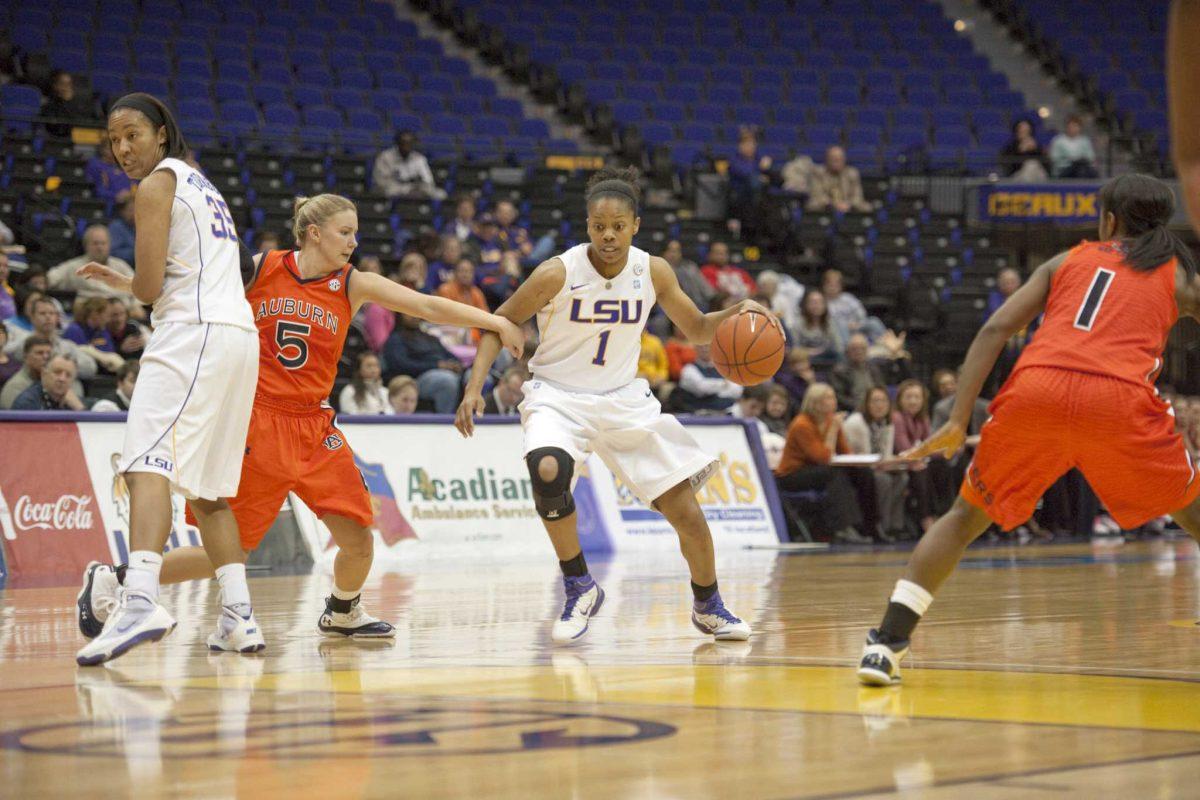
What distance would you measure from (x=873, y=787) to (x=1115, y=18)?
84.8 feet

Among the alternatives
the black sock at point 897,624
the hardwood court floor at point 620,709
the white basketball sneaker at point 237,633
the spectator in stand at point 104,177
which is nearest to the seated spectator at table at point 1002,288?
the spectator in stand at point 104,177

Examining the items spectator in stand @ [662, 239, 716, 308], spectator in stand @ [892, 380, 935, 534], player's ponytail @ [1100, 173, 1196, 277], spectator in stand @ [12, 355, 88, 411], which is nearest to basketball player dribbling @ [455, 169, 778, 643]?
player's ponytail @ [1100, 173, 1196, 277]

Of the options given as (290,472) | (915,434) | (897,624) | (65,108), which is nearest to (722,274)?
(915,434)

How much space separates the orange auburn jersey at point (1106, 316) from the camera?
177 inches

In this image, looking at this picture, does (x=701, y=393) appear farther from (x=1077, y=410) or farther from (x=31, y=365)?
(x=1077, y=410)

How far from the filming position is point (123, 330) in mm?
12008

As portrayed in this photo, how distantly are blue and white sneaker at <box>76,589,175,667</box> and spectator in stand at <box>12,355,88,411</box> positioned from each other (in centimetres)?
587

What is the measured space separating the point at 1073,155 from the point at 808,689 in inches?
720

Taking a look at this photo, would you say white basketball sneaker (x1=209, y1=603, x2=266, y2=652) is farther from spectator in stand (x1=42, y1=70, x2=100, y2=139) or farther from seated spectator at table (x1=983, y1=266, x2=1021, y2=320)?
seated spectator at table (x1=983, y1=266, x2=1021, y2=320)

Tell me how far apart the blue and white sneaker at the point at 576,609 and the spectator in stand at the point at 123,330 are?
670 cm

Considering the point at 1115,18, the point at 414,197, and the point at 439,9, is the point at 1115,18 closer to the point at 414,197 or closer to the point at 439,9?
the point at 439,9

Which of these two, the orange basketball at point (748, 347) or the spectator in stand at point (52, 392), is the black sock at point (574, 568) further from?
the spectator in stand at point (52, 392)

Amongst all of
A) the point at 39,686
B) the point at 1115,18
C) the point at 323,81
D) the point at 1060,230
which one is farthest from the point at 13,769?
the point at 1115,18

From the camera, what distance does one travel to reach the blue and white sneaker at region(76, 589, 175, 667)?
477 centimetres
